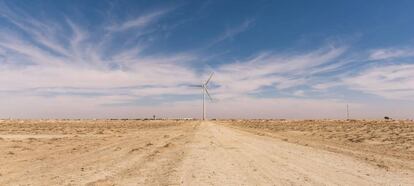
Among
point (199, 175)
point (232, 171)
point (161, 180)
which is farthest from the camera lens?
point (232, 171)

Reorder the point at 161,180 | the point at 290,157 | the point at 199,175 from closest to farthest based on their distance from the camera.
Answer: the point at 161,180
the point at 199,175
the point at 290,157

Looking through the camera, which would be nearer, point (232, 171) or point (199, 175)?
point (199, 175)

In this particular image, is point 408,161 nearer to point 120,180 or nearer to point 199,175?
point 199,175

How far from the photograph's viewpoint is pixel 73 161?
2023 centimetres

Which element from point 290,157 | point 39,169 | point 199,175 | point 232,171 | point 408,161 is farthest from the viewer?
point 290,157

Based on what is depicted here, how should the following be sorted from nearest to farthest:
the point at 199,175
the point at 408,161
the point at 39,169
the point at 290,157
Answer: the point at 199,175
the point at 39,169
the point at 408,161
the point at 290,157

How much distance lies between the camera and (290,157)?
21.2m

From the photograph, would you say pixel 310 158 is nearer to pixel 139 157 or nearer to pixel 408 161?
pixel 408 161

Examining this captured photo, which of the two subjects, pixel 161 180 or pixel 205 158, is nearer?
pixel 161 180

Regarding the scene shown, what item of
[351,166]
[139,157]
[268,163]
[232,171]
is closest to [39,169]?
[139,157]

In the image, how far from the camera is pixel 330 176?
14.8 meters

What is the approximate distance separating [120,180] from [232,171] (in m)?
4.30

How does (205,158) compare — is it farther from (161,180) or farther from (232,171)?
(161,180)

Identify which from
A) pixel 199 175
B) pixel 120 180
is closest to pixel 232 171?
pixel 199 175
